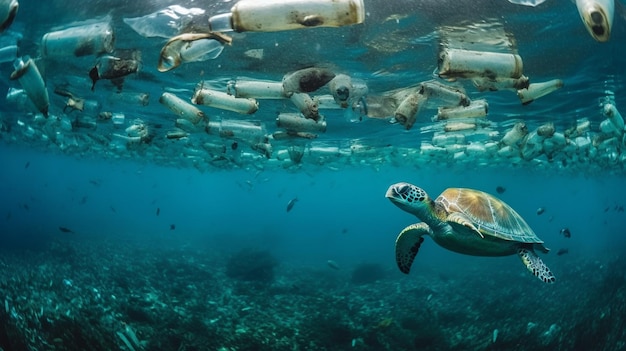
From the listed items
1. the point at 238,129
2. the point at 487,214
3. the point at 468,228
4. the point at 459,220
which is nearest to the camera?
the point at 459,220

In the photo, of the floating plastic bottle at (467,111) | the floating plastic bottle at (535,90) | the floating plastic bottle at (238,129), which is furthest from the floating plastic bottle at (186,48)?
the floating plastic bottle at (467,111)

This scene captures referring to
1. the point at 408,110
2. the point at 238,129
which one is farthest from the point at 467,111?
the point at 238,129

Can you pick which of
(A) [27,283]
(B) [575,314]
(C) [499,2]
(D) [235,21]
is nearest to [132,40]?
(D) [235,21]

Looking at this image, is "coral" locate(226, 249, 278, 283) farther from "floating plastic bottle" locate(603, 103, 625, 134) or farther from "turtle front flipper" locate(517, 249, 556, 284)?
"floating plastic bottle" locate(603, 103, 625, 134)

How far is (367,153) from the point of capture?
27.0m

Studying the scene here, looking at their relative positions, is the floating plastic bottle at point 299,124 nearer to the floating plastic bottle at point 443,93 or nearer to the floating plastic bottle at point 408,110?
the floating plastic bottle at point 408,110

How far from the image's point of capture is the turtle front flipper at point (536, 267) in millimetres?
6137

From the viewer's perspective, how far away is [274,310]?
13.3m

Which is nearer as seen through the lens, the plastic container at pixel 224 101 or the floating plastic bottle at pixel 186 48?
the floating plastic bottle at pixel 186 48

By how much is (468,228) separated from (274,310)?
893 centimetres

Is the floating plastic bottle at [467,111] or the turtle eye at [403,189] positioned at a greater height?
the turtle eye at [403,189]

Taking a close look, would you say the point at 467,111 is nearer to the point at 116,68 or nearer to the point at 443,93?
the point at 443,93

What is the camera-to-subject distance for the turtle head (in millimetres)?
Result: 5688

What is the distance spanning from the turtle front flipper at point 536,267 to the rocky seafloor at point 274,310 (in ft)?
15.1
